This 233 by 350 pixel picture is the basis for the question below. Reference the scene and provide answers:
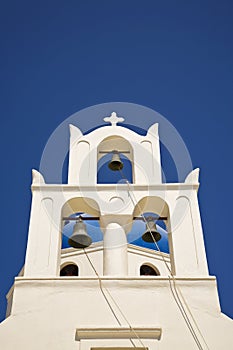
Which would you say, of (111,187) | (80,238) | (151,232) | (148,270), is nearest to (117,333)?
(80,238)

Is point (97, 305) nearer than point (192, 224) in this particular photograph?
Yes

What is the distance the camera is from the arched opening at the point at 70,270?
19.6m

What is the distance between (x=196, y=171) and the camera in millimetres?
10922

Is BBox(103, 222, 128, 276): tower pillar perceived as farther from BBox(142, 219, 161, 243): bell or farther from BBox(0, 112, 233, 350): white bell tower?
BBox(142, 219, 161, 243): bell

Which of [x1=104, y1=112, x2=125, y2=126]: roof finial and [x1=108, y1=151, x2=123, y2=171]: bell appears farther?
[x1=104, y1=112, x2=125, y2=126]: roof finial

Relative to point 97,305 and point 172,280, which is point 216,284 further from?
point 97,305

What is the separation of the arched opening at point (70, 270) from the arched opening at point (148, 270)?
2.24 m

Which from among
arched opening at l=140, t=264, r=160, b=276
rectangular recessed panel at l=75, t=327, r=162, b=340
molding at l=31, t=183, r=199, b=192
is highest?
arched opening at l=140, t=264, r=160, b=276

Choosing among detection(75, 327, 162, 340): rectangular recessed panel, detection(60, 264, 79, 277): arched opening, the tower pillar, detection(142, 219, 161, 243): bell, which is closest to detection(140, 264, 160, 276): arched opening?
detection(60, 264, 79, 277): arched opening

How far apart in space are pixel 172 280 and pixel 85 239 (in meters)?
1.70

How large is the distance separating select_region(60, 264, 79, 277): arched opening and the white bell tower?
8.41 m

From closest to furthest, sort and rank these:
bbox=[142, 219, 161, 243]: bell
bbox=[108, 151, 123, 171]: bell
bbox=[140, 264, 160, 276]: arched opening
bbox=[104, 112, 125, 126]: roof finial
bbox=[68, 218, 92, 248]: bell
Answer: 1. bbox=[68, 218, 92, 248]: bell
2. bbox=[142, 219, 161, 243]: bell
3. bbox=[108, 151, 123, 171]: bell
4. bbox=[104, 112, 125, 126]: roof finial
5. bbox=[140, 264, 160, 276]: arched opening

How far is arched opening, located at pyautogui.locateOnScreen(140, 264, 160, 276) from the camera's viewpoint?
19.5 metres

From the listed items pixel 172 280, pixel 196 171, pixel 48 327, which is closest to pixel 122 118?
pixel 196 171
